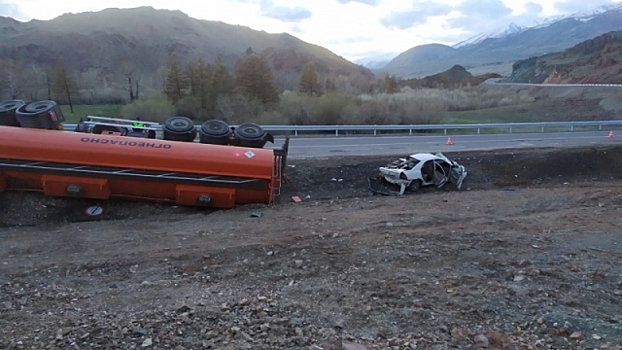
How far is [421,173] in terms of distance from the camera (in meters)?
14.0

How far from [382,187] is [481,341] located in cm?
987

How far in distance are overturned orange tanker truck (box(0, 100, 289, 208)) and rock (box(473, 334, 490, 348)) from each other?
708 cm

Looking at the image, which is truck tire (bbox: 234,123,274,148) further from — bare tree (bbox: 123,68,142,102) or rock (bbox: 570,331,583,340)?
bare tree (bbox: 123,68,142,102)

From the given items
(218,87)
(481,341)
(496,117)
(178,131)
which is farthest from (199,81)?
(481,341)

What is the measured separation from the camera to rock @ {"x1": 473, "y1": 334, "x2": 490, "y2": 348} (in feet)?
14.1

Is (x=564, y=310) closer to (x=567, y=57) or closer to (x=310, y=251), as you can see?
(x=310, y=251)

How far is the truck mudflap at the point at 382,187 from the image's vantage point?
13833 millimetres

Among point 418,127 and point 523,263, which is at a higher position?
point 418,127

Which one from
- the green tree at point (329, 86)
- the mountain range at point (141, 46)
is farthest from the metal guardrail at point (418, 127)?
the mountain range at point (141, 46)

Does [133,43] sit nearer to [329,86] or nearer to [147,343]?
[329,86]

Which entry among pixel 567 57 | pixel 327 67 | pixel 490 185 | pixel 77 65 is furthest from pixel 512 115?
pixel 327 67

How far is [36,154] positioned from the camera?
10.1 m

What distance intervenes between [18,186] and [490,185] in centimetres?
1308

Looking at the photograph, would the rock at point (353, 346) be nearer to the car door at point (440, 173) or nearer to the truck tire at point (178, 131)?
the truck tire at point (178, 131)
